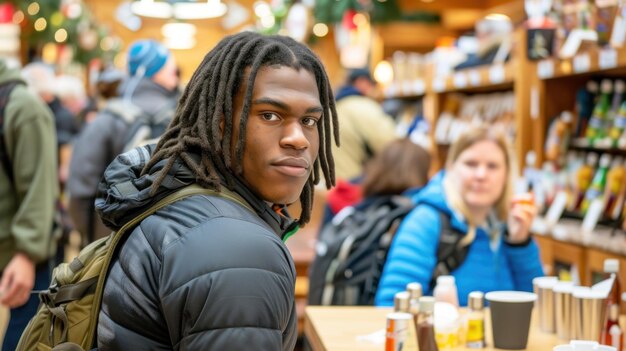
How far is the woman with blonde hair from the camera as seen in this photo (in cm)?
309

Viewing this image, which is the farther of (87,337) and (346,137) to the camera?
(346,137)

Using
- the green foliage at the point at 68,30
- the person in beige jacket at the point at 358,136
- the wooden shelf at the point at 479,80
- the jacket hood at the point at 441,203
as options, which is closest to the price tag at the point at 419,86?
the wooden shelf at the point at 479,80

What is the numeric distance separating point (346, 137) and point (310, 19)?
8.34ft

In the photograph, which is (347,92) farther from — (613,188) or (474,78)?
(613,188)

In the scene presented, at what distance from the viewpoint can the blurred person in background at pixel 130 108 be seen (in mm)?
4277

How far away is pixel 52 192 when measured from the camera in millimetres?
3404

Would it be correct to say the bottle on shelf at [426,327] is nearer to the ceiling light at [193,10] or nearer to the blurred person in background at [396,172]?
the blurred person in background at [396,172]

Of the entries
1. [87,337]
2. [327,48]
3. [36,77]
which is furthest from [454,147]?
[327,48]

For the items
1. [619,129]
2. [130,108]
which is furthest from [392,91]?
[130,108]

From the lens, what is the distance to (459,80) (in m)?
6.57

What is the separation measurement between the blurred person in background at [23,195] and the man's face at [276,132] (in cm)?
185

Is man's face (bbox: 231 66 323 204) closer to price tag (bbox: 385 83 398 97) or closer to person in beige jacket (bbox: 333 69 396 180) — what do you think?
person in beige jacket (bbox: 333 69 396 180)

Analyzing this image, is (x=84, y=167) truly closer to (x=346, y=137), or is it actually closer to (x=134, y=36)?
(x=346, y=137)

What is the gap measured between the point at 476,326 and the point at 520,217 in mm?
814
